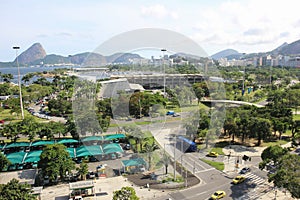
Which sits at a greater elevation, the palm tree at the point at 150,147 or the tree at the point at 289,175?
the palm tree at the point at 150,147

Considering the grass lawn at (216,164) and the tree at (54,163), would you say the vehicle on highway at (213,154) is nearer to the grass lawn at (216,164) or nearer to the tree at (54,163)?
the grass lawn at (216,164)

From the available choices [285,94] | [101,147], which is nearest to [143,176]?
[101,147]

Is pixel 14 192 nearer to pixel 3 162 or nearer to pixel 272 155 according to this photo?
pixel 3 162

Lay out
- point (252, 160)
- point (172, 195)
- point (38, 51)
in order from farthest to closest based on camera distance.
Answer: point (38, 51), point (252, 160), point (172, 195)

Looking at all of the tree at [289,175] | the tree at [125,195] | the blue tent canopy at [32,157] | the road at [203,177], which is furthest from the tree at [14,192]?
the tree at [289,175]

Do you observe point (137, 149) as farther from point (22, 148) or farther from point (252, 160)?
point (22, 148)

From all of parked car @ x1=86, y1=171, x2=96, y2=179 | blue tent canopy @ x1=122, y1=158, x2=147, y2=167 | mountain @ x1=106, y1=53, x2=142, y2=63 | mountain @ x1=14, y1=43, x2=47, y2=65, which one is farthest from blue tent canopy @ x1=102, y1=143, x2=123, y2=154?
mountain @ x1=14, y1=43, x2=47, y2=65

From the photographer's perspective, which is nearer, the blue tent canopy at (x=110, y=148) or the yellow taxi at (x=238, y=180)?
the yellow taxi at (x=238, y=180)
